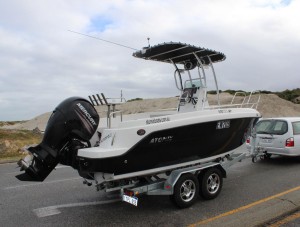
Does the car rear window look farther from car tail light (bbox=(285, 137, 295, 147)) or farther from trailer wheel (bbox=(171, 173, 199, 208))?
trailer wheel (bbox=(171, 173, 199, 208))

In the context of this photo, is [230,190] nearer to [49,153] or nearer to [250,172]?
[250,172]

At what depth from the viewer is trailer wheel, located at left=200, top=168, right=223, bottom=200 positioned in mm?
6363

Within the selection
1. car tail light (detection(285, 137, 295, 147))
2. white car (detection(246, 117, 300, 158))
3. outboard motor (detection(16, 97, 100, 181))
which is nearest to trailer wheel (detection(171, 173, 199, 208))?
outboard motor (detection(16, 97, 100, 181))

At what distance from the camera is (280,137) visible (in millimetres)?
9648

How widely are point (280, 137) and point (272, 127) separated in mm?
500

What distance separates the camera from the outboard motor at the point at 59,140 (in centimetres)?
543

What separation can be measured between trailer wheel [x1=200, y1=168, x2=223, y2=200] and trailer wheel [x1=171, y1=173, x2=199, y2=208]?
219 mm

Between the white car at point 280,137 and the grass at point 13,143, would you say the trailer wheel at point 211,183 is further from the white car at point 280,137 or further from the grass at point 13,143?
the grass at point 13,143

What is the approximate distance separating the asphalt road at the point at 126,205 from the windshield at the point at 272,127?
57.0 inches

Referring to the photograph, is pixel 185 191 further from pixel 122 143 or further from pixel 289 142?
pixel 289 142

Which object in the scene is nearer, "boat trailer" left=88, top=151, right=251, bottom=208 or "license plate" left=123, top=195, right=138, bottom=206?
"license plate" left=123, top=195, right=138, bottom=206

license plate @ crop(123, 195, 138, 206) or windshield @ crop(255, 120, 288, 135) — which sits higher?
windshield @ crop(255, 120, 288, 135)

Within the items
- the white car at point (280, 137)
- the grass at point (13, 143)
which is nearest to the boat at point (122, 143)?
the white car at point (280, 137)

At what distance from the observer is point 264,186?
7430 millimetres
